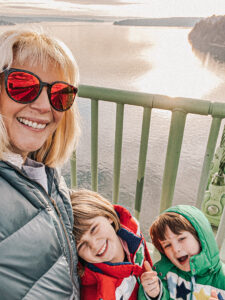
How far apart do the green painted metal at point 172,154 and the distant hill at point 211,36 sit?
2487 mm

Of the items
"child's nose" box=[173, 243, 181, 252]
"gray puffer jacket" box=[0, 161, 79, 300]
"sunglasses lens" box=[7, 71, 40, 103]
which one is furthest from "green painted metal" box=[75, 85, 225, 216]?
"gray puffer jacket" box=[0, 161, 79, 300]

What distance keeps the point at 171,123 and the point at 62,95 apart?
57cm

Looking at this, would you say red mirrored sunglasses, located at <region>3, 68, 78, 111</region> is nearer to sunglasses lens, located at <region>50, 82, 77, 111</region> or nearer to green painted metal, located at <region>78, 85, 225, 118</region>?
sunglasses lens, located at <region>50, 82, 77, 111</region>

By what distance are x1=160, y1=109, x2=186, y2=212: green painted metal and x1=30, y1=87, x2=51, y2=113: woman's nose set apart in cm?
61

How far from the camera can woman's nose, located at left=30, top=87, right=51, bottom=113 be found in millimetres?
798

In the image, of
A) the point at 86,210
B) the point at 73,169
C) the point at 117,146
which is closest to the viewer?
the point at 86,210

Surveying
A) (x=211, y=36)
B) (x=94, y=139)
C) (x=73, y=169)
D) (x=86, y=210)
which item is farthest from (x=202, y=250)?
(x=211, y=36)

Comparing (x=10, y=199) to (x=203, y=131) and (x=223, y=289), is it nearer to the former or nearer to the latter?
(x=223, y=289)

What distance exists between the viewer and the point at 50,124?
91 cm

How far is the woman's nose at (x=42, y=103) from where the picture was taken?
798 mm

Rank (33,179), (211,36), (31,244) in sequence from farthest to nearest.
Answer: (211,36) < (33,179) < (31,244)

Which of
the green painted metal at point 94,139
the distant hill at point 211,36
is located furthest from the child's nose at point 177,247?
the distant hill at point 211,36

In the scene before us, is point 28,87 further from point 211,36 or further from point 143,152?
point 211,36

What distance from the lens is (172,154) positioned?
1.21 meters
